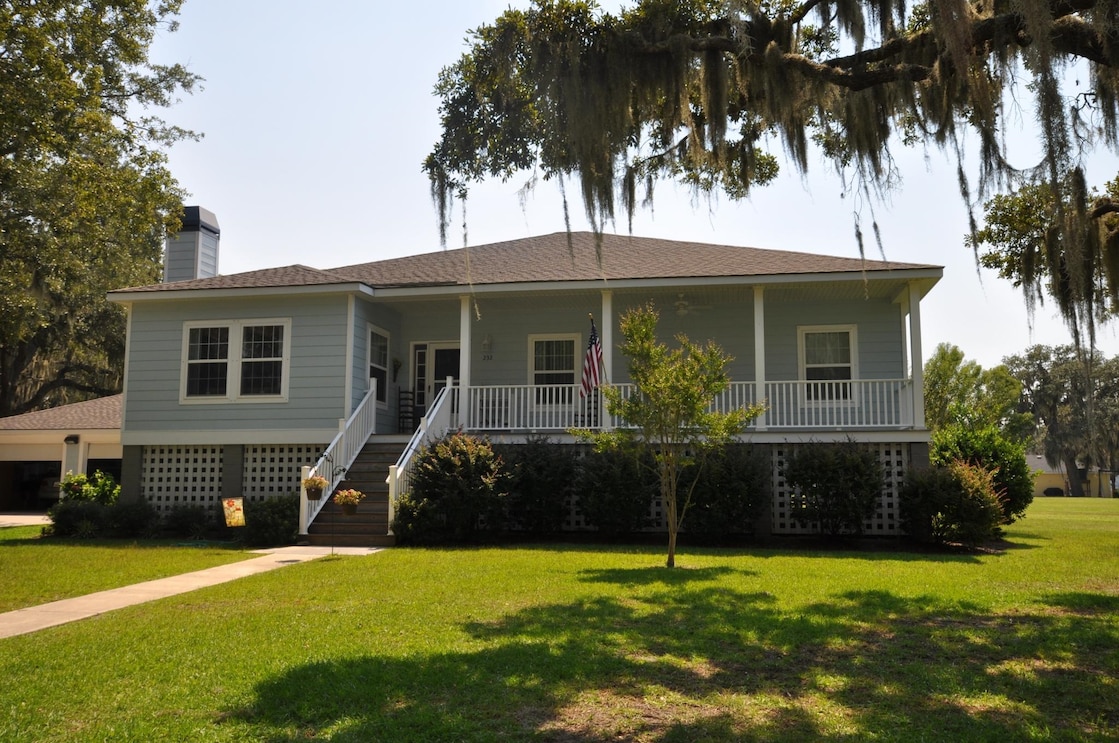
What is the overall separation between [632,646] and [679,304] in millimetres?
11338

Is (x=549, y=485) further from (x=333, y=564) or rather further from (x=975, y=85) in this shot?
(x=975, y=85)

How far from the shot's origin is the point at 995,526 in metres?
13.6

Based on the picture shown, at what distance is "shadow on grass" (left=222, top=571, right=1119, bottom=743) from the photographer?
14.8 ft

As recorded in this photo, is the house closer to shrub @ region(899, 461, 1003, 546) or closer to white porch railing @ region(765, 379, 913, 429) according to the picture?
white porch railing @ region(765, 379, 913, 429)

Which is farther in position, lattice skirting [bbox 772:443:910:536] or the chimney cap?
the chimney cap

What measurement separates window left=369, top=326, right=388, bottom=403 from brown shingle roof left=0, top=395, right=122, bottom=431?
10.3 meters

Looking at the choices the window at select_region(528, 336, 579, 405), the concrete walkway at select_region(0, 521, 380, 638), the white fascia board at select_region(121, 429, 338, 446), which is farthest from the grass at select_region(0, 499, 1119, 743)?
the window at select_region(528, 336, 579, 405)

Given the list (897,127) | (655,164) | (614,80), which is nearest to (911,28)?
(897,127)

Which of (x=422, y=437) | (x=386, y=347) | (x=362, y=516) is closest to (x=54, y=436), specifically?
(x=386, y=347)

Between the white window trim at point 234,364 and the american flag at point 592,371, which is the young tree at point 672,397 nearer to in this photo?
the american flag at point 592,371

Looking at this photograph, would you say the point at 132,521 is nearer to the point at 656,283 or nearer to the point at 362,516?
the point at 362,516

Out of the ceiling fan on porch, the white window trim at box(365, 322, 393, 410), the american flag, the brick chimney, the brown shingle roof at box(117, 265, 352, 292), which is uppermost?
the brick chimney

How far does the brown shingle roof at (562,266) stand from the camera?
15875 millimetres

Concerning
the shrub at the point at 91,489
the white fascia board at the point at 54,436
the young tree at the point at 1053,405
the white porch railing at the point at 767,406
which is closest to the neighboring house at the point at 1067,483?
the young tree at the point at 1053,405
